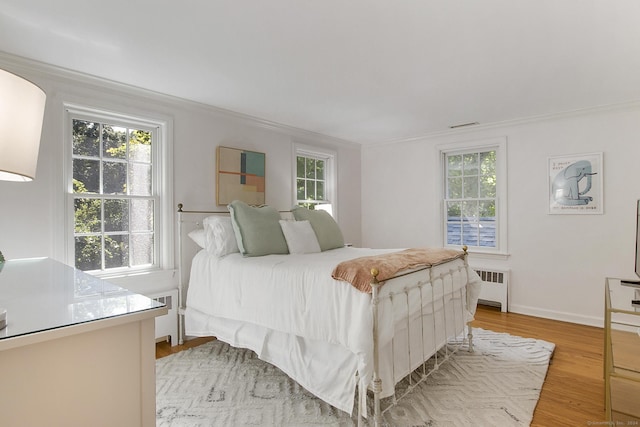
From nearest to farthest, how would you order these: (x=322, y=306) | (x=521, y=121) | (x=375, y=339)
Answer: (x=375, y=339) → (x=322, y=306) → (x=521, y=121)

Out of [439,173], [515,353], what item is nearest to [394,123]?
[439,173]

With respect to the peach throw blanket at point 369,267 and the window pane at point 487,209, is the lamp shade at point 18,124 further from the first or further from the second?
the window pane at point 487,209

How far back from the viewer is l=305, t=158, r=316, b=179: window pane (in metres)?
4.82

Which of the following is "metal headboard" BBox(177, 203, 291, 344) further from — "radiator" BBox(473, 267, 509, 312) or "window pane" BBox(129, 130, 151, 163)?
"radiator" BBox(473, 267, 509, 312)

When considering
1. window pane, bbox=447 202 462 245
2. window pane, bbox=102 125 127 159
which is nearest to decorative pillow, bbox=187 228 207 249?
window pane, bbox=102 125 127 159

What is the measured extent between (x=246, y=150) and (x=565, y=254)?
3.86m

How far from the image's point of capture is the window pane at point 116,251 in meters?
2.94

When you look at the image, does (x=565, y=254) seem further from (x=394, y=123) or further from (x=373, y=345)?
(x=373, y=345)

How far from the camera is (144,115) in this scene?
3.06 metres

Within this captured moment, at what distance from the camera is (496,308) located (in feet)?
14.0

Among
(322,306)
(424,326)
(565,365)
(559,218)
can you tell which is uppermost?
(559,218)

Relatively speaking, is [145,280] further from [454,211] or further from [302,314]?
[454,211]

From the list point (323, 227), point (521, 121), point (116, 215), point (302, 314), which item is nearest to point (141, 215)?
point (116, 215)

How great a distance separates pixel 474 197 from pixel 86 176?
4.44 metres
